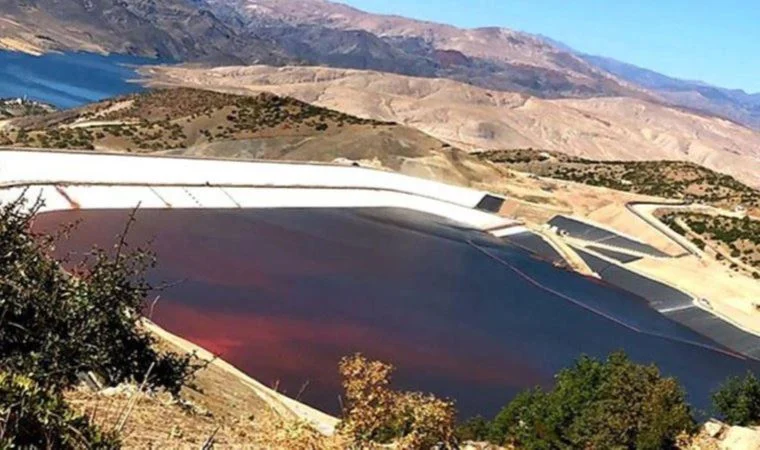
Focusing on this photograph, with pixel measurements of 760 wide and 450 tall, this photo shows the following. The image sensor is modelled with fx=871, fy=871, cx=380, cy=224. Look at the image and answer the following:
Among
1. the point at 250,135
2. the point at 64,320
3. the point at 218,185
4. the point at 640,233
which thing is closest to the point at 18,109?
the point at 250,135

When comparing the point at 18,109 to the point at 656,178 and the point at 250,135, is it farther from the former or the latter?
the point at 656,178

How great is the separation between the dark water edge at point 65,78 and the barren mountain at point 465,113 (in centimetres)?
956

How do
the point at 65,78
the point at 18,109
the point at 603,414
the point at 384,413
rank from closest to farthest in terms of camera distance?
the point at 384,413 < the point at 603,414 < the point at 18,109 < the point at 65,78

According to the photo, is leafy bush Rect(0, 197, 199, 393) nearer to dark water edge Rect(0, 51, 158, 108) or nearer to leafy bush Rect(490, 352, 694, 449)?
leafy bush Rect(490, 352, 694, 449)

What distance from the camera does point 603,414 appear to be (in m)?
16.7

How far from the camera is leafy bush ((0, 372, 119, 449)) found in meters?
5.77

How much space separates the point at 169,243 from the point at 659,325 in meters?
21.5

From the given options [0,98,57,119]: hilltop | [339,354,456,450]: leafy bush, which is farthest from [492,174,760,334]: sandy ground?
[0,98,57,119]: hilltop

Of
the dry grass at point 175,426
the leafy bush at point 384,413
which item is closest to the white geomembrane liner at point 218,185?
the dry grass at point 175,426

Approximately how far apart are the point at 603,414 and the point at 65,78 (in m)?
126

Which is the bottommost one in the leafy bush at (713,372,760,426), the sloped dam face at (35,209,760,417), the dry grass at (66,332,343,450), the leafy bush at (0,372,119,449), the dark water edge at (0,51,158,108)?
the dark water edge at (0,51,158,108)

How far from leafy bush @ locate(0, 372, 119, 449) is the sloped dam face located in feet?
51.6

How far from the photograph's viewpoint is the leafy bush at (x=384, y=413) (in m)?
7.79

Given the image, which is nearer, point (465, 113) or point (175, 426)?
point (175, 426)
